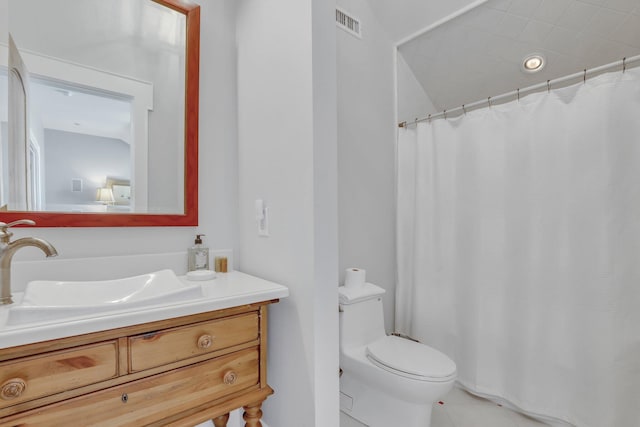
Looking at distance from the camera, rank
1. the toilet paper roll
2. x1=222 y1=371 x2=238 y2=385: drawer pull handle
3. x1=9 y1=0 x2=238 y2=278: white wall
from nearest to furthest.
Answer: x1=222 y1=371 x2=238 y2=385: drawer pull handle → x1=9 y1=0 x2=238 y2=278: white wall → the toilet paper roll

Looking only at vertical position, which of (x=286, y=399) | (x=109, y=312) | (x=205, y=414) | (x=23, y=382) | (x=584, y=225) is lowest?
(x=286, y=399)

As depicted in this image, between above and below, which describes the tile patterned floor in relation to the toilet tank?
below

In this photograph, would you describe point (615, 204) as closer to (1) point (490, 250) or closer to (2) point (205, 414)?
(1) point (490, 250)

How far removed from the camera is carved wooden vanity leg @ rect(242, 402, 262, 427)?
115 cm

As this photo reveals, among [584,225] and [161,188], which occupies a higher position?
[161,188]

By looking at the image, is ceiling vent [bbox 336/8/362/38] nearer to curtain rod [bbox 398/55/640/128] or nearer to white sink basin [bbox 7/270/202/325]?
curtain rod [bbox 398/55/640/128]

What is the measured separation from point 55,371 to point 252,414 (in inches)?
25.5

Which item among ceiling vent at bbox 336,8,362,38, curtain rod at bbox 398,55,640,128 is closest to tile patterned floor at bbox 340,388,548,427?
curtain rod at bbox 398,55,640,128

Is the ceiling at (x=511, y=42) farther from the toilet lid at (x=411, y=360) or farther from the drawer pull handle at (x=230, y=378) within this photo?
the drawer pull handle at (x=230, y=378)

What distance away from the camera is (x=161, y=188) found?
1.41 m

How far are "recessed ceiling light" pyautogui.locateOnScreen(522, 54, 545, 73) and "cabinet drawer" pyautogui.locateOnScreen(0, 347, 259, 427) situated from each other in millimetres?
2488

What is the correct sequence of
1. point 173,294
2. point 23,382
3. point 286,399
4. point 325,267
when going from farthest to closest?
point 286,399 → point 325,267 → point 173,294 → point 23,382

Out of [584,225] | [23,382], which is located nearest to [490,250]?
[584,225]

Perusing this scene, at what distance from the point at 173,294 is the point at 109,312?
0.54 feet
